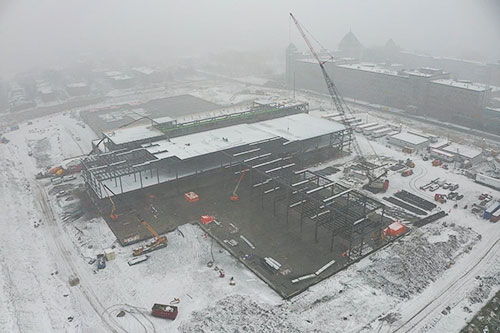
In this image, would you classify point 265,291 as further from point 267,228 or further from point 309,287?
point 267,228

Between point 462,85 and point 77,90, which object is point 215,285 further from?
point 77,90

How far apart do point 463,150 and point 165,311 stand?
51282 millimetres

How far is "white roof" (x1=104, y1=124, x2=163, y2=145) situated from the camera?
53.3 meters

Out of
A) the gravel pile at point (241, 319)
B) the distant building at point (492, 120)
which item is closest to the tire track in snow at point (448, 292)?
the gravel pile at point (241, 319)

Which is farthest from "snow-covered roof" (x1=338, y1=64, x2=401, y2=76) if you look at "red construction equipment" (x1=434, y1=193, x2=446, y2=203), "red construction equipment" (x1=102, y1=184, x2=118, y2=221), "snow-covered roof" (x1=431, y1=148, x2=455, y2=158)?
"red construction equipment" (x1=102, y1=184, x2=118, y2=221)

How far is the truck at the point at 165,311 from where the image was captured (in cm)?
2627

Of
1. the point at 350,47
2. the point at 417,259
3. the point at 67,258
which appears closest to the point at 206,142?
the point at 67,258

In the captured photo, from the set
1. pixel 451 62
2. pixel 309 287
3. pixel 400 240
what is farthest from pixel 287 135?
pixel 451 62

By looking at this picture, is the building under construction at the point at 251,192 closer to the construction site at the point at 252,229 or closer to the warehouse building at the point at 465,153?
the construction site at the point at 252,229

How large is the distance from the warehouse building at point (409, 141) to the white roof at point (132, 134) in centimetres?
3964

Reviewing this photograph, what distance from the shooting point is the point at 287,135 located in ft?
182

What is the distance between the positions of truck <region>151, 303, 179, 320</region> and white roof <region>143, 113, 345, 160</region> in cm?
2319

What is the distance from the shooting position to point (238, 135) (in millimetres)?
55438

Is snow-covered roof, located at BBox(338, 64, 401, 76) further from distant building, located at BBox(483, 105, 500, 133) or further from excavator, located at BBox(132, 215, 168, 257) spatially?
excavator, located at BBox(132, 215, 168, 257)
